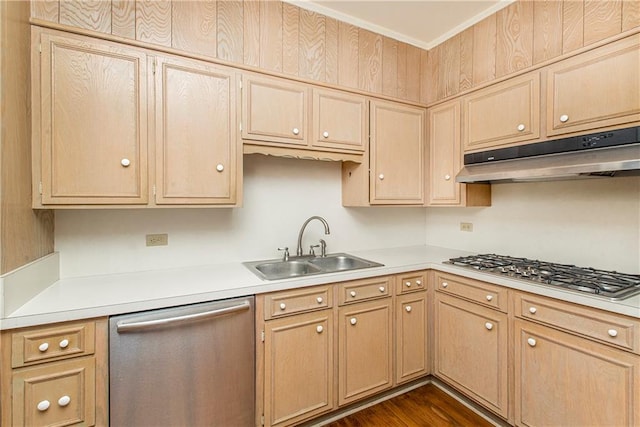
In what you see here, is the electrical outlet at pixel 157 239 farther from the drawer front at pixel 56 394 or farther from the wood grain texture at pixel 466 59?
the wood grain texture at pixel 466 59

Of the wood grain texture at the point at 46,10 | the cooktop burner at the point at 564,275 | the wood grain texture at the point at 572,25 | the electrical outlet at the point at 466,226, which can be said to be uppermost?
the wood grain texture at the point at 572,25

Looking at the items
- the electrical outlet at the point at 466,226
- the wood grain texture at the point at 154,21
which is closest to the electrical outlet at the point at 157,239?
the wood grain texture at the point at 154,21

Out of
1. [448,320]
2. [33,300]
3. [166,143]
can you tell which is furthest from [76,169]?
[448,320]

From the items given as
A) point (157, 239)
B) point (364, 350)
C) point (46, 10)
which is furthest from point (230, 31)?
point (364, 350)

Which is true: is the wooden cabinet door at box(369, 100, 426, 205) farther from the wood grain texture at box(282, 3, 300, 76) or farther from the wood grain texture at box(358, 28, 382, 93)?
the wood grain texture at box(282, 3, 300, 76)

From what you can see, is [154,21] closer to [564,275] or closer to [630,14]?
[630,14]

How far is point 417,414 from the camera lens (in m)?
1.90

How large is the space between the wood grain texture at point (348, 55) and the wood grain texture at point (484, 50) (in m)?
0.92

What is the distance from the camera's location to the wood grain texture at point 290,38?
1.99 metres

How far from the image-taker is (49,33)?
138 cm

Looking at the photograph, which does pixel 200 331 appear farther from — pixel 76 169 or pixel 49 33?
pixel 49 33

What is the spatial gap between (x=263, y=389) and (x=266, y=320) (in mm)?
380

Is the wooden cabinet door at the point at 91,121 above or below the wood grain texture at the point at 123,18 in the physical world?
below

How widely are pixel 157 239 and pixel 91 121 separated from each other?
0.76 m
